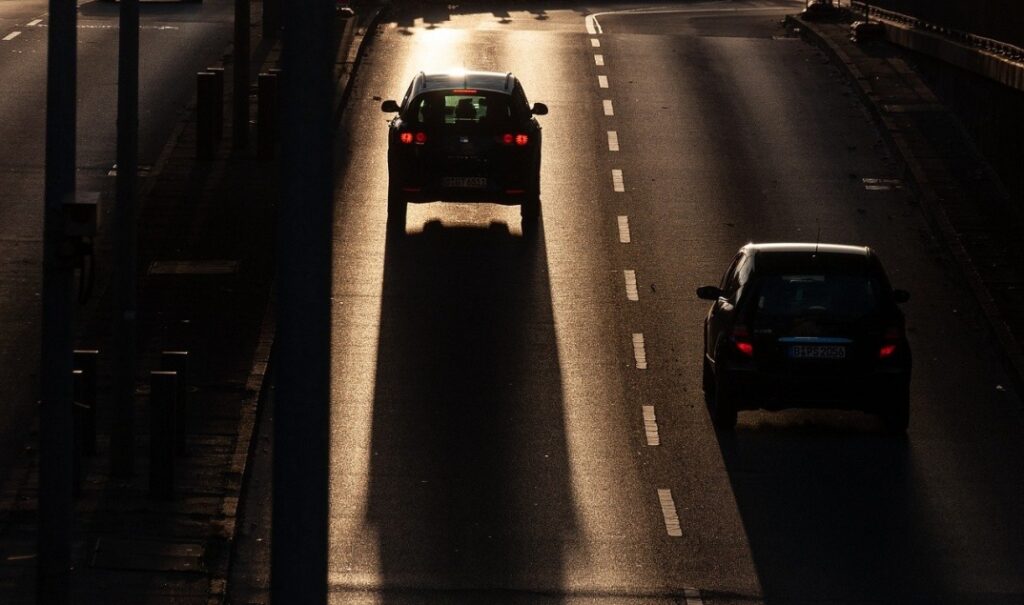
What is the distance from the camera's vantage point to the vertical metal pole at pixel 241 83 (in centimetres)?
2872

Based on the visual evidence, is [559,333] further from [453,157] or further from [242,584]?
[242,584]

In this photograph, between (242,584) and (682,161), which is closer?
(242,584)

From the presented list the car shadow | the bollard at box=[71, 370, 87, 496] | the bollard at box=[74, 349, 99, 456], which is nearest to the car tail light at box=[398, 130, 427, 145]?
the car shadow

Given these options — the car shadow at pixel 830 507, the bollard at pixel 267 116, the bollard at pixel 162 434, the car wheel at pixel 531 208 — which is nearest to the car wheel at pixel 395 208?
the car wheel at pixel 531 208

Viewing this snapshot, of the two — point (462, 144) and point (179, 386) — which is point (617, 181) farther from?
point (179, 386)

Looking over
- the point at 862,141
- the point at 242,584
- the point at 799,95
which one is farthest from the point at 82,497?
the point at 799,95

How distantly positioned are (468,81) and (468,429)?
8238 mm

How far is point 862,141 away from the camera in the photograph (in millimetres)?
30812

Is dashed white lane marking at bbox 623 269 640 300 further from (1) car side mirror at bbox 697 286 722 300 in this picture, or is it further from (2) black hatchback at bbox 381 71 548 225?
(1) car side mirror at bbox 697 286 722 300

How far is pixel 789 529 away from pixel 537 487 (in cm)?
210

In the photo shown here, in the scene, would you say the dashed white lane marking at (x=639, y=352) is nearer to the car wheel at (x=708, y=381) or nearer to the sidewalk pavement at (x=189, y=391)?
the car wheel at (x=708, y=381)

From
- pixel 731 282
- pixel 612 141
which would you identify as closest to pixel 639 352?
pixel 731 282

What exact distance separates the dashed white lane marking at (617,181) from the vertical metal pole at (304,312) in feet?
69.0

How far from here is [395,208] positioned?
24906 millimetres
